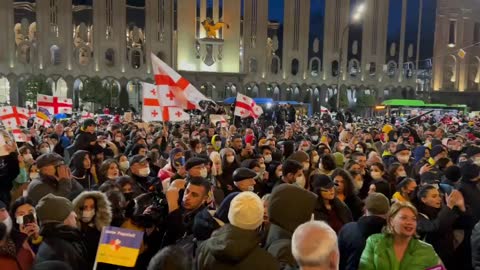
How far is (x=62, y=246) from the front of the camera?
3391 millimetres

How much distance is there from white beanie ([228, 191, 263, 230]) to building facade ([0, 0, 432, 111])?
117 feet

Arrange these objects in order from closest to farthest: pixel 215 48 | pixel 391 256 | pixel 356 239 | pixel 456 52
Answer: pixel 391 256, pixel 356 239, pixel 215 48, pixel 456 52

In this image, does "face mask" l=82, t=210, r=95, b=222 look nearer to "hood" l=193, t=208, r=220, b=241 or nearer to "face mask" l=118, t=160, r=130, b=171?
"hood" l=193, t=208, r=220, b=241

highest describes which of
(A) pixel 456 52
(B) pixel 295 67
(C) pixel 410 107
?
(A) pixel 456 52

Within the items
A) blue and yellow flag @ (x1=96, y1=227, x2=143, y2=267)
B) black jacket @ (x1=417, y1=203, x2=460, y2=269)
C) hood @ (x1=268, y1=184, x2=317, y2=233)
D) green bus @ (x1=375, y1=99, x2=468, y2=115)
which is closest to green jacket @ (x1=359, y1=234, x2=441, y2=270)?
hood @ (x1=268, y1=184, x2=317, y2=233)

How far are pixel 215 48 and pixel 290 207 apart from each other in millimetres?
41825

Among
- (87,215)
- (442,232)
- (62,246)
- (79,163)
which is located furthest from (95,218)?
(442,232)

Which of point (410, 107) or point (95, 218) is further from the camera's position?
point (410, 107)

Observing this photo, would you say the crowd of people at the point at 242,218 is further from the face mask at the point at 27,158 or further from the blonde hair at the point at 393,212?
the face mask at the point at 27,158

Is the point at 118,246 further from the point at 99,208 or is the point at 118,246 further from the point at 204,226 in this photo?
the point at 99,208

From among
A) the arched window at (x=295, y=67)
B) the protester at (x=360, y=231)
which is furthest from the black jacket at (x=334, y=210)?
the arched window at (x=295, y=67)

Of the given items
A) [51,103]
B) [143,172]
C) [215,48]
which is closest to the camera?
[143,172]

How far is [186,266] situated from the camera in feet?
8.80

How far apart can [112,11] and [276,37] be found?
1532 centimetres
